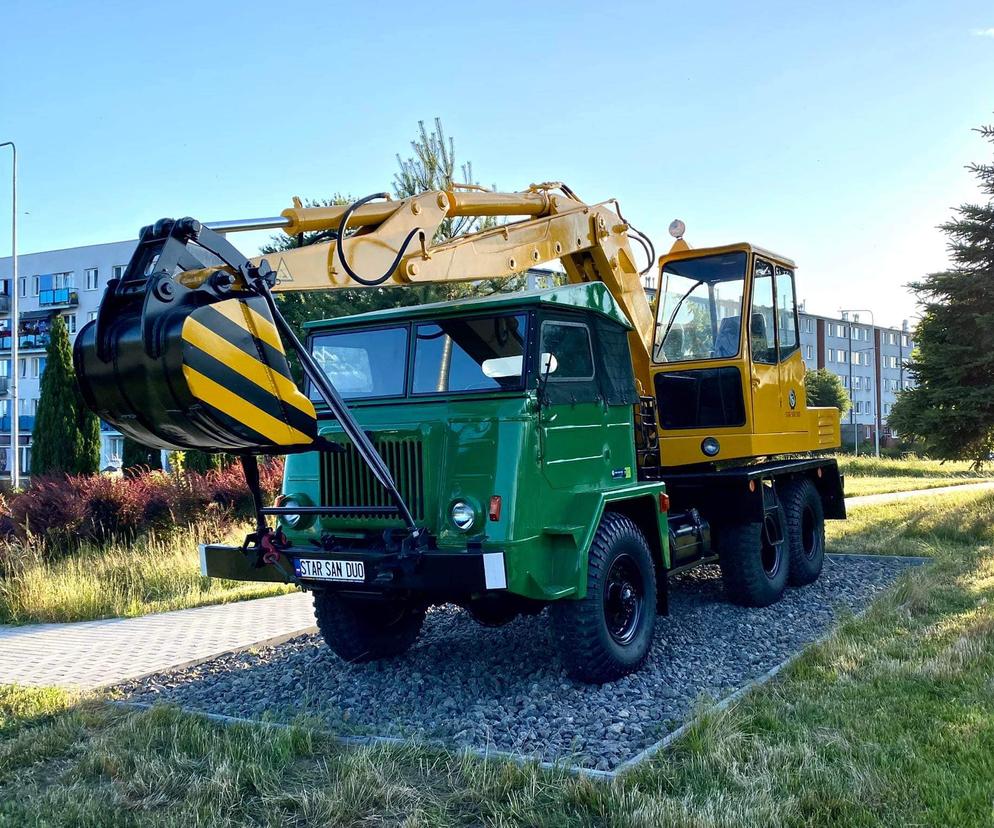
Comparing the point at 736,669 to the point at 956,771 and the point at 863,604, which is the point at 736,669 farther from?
the point at 863,604

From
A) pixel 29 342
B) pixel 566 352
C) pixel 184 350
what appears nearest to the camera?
pixel 184 350

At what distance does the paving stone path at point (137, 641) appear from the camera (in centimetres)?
686

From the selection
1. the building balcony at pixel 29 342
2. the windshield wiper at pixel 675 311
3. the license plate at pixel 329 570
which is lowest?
the license plate at pixel 329 570

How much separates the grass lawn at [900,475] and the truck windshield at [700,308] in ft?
54.2

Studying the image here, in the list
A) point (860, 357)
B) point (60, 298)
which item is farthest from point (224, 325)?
point (860, 357)

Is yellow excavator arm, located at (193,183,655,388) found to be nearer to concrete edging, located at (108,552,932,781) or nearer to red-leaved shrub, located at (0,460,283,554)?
concrete edging, located at (108,552,932,781)

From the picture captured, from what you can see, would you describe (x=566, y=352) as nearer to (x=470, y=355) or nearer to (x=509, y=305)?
(x=509, y=305)

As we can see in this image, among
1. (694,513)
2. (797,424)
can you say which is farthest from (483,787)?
(797,424)

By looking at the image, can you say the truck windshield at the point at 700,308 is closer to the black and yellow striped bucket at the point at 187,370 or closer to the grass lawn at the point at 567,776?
the grass lawn at the point at 567,776

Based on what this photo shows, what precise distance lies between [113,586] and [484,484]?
6345 mm

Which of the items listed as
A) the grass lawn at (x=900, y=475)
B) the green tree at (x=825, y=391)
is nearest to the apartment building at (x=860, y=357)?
the green tree at (x=825, y=391)

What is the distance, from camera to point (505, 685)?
611cm

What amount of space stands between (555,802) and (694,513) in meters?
4.41

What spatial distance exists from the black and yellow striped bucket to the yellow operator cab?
4.68 meters
